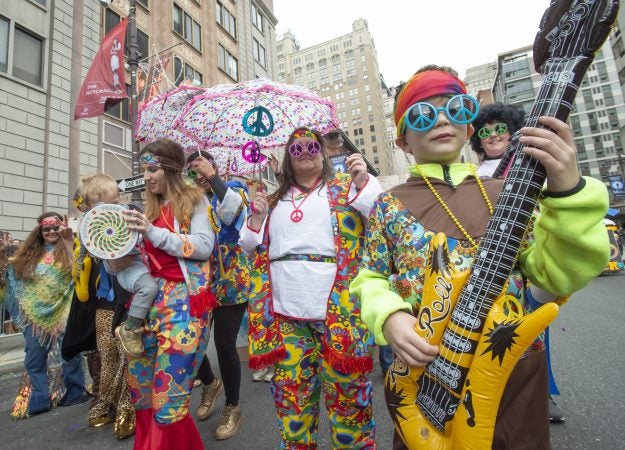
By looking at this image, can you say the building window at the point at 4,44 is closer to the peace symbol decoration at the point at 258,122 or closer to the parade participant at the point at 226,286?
the peace symbol decoration at the point at 258,122


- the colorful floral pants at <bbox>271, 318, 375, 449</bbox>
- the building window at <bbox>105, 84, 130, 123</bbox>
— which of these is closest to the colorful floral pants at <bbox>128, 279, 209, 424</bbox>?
the colorful floral pants at <bbox>271, 318, 375, 449</bbox>

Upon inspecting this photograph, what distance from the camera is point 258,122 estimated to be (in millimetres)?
3182

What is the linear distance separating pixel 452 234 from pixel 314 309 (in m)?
Result: 0.87

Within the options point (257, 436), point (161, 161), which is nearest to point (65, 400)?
point (257, 436)

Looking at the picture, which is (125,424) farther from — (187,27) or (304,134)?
(187,27)

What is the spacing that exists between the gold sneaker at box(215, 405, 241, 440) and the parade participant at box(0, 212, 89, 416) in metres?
2.14

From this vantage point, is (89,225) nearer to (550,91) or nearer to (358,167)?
(358,167)

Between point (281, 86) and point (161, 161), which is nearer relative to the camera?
point (161, 161)

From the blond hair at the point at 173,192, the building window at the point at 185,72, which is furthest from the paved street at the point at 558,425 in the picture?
the building window at the point at 185,72

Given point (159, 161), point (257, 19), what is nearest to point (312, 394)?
point (159, 161)

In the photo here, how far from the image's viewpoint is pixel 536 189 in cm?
91

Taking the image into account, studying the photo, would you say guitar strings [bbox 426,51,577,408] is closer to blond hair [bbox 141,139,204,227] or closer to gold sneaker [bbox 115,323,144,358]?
gold sneaker [bbox 115,323,144,358]

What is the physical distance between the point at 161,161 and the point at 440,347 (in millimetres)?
2041

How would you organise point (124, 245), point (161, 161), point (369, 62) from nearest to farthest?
point (124, 245) < point (161, 161) < point (369, 62)
